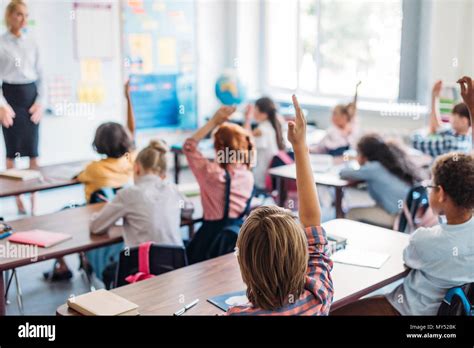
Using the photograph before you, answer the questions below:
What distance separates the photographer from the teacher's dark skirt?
5.29 m

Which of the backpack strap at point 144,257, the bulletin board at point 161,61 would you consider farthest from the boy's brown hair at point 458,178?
the bulletin board at point 161,61

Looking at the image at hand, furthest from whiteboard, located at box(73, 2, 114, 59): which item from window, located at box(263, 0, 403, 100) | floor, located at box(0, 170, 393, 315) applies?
floor, located at box(0, 170, 393, 315)

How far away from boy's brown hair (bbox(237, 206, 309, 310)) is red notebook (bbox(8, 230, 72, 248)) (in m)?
1.44

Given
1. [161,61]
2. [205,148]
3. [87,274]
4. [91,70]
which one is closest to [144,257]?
[87,274]

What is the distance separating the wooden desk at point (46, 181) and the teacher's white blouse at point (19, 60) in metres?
1.04

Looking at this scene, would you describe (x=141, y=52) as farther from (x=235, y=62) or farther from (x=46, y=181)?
(x=46, y=181)

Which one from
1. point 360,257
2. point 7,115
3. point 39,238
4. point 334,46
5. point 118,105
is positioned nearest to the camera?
point 360,257

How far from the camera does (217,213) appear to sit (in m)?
3.40

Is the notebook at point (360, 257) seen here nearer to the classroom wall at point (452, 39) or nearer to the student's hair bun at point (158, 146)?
the student's hair bun at point (158, 146)

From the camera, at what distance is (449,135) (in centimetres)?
489

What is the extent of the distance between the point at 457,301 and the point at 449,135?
2769 millimetres

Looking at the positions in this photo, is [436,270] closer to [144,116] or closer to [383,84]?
[383,84]
